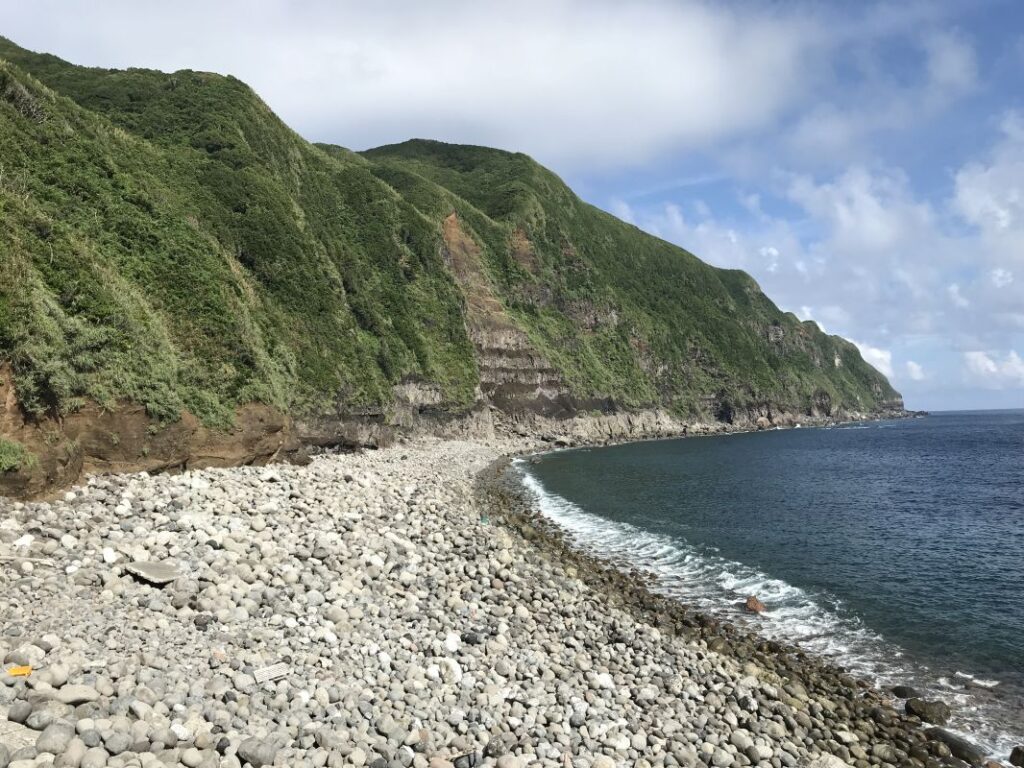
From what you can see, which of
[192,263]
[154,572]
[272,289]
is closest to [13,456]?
[154,572]

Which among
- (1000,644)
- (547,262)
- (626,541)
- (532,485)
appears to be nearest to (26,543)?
(626,541)

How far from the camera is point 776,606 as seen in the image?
20.4m

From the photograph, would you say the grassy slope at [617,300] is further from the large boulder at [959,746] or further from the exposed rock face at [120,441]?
the large boulder at [959,746]

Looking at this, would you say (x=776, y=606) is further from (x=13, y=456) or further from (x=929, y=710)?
(x=13, y=456)

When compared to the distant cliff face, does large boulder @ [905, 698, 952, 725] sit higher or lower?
lower

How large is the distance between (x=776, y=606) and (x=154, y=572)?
64.6ft

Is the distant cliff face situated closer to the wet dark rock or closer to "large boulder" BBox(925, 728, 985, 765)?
"large boulder" BBox(925, 728, 985, 765)

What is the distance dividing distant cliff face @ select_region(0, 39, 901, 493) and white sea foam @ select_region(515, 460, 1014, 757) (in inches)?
767

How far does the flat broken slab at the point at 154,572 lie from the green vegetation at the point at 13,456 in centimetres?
482

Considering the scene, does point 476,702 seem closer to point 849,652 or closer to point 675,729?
point 675,729

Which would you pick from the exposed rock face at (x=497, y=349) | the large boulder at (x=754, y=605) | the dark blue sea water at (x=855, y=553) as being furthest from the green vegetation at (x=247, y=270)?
the large boulder at (x=754, y=605)

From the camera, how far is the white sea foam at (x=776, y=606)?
15102 millimetres

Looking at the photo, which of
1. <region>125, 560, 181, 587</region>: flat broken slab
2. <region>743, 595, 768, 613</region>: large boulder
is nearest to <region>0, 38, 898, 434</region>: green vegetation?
<region>125, 560, 181, 587</region>: flat broken slab

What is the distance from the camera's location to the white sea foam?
1510 centimetres
